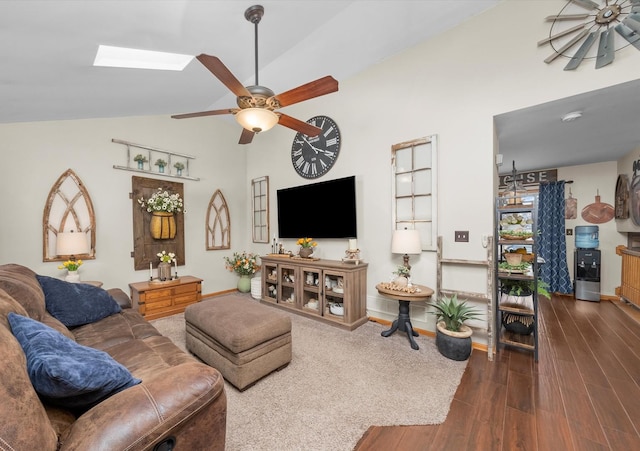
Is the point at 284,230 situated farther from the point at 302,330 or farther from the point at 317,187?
the point at 302,330

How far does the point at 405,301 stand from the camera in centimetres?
280

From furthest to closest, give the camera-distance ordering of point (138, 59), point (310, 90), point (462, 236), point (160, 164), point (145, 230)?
point (160, 164), point (145, 230), point (462, 236), point (138, 59), point (310, 90)

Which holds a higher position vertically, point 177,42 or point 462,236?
point 177,42

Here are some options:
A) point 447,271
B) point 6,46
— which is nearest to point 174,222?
point 6,46

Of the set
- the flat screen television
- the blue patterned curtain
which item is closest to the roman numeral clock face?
the flat screen television

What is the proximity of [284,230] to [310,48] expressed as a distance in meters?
2.56

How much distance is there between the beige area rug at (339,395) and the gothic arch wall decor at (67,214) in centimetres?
205

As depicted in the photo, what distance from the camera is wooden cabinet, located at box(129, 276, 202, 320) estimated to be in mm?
3379

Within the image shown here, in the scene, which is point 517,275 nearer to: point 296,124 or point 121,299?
point 296,124

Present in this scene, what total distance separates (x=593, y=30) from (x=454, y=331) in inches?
111

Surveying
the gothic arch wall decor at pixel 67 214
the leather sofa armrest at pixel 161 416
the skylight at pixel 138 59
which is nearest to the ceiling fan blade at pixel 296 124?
the skylight at pixel 138 59

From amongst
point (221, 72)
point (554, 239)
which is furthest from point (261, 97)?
point (554, 239)

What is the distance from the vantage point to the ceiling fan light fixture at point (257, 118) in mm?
1946

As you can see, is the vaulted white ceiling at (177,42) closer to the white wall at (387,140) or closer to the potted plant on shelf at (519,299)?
the white wall at (387,140)
